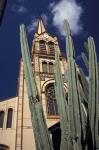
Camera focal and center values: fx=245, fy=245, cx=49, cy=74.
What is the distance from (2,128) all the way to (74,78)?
924 centimetres

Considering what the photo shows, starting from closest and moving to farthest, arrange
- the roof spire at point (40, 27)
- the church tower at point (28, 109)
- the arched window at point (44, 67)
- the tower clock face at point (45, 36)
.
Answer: the church tower at point (28, 109)
the arched window at point (44, 67)
the tower clock face at point (45, 36)
the roof spire at point (40, 27)

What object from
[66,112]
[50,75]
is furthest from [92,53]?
[50,75]

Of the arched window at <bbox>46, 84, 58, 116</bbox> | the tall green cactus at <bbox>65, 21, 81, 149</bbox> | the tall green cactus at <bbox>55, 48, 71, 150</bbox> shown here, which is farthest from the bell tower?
the tall green cactus at <bbox>65, 21, 81, 149</bbox>

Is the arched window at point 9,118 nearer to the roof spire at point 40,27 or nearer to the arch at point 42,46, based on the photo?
the arch at point 42,46

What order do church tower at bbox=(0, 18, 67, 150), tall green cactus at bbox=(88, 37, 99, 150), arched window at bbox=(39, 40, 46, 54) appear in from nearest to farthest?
tall green cactus at bbox=(88, 37, 99, 150), church tower at bbox=(0, 18, 67, 150), arched window at bbox=(39, 40, 46, 54)

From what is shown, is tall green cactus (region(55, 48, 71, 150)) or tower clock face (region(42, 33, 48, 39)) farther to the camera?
tower clock face (region(42, 33, 48, 39))

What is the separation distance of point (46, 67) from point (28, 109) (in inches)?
202

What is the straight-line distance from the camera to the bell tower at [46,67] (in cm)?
1688

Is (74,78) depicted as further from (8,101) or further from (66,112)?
(8,101)

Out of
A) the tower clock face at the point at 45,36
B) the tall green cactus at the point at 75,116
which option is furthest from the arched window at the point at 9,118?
the tower clock face at the point at 45,36

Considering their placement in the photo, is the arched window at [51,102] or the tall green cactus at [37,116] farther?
the arched window at [51,102]

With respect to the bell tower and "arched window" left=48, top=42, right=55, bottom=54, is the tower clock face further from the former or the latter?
"arched window" left=48, top=42, right=55, bottom=54

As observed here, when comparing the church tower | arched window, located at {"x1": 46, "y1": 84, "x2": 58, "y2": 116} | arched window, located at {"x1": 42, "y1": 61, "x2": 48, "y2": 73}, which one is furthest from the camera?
arched window, located at {"x1": 42, "y1": 61, "x2": 48, "y2": 73}

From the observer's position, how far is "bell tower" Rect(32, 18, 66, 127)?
664 inches
